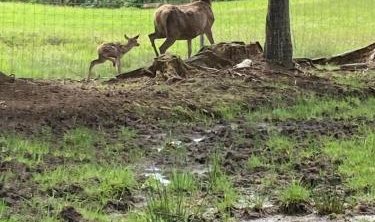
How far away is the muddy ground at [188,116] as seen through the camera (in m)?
7.42

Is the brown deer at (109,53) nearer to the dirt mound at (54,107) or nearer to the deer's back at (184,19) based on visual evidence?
the deer's back at (184,19)

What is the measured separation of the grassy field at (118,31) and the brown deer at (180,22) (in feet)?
2.85

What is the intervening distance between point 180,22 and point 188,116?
5.68m

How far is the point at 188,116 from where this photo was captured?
1050 centimetres

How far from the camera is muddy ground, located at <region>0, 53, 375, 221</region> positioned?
7422mm

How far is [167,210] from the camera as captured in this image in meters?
5.99

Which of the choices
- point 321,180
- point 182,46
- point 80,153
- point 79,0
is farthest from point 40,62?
point 79,0

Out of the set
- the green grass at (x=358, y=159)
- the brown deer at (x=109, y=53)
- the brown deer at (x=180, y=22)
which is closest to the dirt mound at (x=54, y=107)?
the brown deer at (x=109, y=53)

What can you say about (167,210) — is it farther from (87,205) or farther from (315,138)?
(315,138)

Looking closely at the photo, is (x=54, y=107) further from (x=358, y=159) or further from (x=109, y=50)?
(x=358, y=159)

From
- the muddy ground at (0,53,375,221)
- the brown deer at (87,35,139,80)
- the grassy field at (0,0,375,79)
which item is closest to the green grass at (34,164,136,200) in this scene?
the muddy ground at (0,53,375,221)

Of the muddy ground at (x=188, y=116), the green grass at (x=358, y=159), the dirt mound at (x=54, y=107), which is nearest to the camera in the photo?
the green grass at (x=358, y=159)

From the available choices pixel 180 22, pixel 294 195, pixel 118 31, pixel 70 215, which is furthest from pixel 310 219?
pixel 118 31

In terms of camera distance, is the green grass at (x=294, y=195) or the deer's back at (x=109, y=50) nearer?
the green grass at (x=294, y=195)
